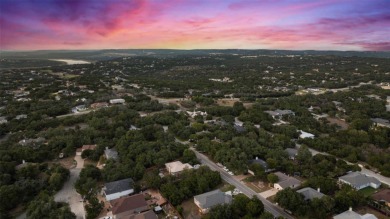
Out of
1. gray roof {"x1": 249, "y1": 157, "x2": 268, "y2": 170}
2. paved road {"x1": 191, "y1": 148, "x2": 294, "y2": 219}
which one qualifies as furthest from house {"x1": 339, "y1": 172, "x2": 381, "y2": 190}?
paved road {"x1": 191, "y1": 148, "x2": 294, "y2": 219}

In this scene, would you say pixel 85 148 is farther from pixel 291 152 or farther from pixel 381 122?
pixel 381 122

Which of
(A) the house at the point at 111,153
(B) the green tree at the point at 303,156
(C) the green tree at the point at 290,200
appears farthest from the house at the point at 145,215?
(B) the green tree at the point at 303,156

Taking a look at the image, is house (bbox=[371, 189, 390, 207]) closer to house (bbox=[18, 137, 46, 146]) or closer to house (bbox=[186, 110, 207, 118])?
house (bbox=[186, 110, 207, 118])

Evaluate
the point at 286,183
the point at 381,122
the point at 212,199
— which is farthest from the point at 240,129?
the point at 381,122

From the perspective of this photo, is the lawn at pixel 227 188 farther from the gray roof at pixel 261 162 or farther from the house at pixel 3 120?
the house at pixel 3 120

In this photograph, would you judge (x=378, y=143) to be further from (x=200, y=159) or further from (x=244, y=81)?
(x=244, y=81)
